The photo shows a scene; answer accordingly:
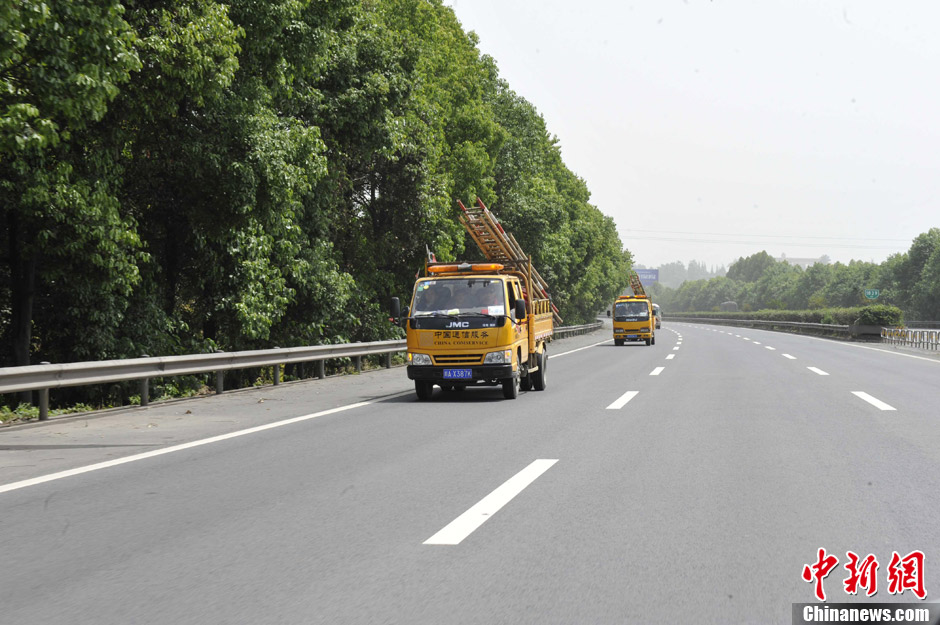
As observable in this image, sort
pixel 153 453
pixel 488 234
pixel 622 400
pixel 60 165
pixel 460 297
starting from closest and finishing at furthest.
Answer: pixel 153 453 → pixel 60 165 → pixel 622 400 → pixel 460 297 → pixel 488 234

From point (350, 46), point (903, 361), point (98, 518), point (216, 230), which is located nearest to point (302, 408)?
point (216, 230)

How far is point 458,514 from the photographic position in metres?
5.67

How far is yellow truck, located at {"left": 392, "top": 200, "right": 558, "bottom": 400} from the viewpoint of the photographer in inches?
531

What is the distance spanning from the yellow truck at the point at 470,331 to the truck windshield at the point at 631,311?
76.3 ft

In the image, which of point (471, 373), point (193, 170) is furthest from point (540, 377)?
point (193, 170)

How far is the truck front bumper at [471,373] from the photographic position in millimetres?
13477

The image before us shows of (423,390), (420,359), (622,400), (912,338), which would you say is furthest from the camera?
(912,338)

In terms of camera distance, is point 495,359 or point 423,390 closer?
point 495,359

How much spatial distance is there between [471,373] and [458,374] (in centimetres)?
21

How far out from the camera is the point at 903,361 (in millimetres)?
25047

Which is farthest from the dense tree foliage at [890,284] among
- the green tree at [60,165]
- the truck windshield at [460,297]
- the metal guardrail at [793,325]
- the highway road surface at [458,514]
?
the green tree at [60,165]

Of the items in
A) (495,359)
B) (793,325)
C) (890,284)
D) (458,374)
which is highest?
(890,284)

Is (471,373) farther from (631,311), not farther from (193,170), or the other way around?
(631,311)

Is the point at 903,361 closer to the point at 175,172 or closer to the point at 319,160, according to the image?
the point at 319,160
